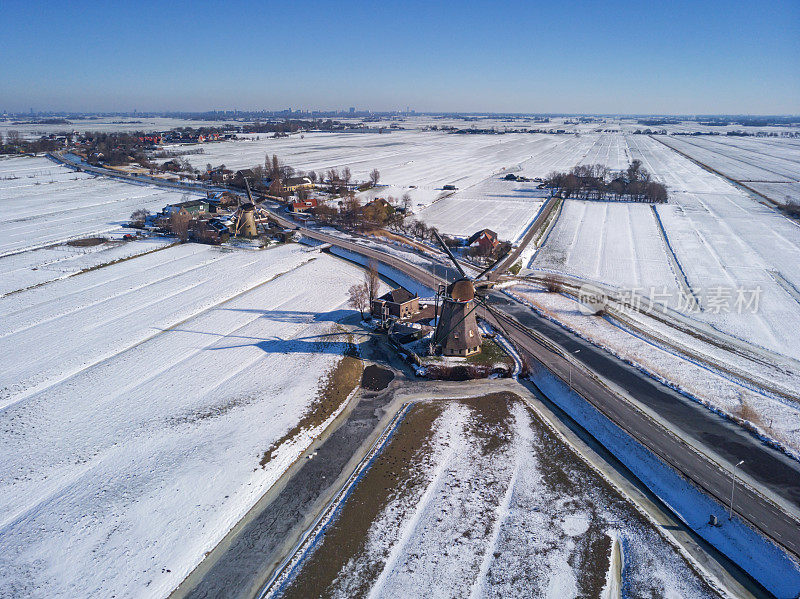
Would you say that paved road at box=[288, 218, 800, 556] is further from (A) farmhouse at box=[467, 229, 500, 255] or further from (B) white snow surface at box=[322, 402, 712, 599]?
(A) farmhouse at box=[467, 229, 500, 255]

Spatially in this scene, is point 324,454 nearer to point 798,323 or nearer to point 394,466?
point 394,466

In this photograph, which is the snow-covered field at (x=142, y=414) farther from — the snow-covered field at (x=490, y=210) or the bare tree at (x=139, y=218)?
the snow-covered field at (x=490, y=210)

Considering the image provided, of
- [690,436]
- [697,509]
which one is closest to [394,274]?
[690,436]

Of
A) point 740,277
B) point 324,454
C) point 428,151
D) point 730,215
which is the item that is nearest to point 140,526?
point 324,454

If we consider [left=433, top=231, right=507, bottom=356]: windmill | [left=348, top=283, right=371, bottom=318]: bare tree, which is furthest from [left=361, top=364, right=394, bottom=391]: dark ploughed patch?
[left=348, top=283, right=371, bottom=318]: bare tree

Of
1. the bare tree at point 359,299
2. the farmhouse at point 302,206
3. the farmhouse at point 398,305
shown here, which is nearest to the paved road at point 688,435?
the farmhouse at point 398,305

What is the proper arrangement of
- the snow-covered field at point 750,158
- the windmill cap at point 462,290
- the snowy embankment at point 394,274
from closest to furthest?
1. the windmill cap at point 462,290
2. the snowy embankment at point 394,274
3. the snow-covered field at point 750,158
